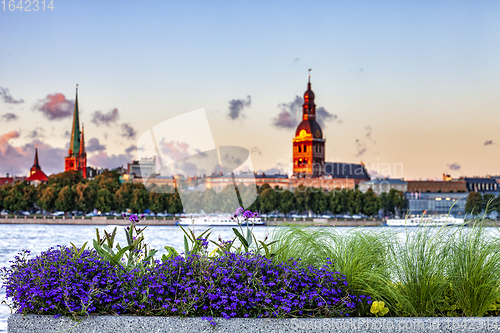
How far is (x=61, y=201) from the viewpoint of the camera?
79.6m

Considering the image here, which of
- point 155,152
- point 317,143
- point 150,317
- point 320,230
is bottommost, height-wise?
point 150,317

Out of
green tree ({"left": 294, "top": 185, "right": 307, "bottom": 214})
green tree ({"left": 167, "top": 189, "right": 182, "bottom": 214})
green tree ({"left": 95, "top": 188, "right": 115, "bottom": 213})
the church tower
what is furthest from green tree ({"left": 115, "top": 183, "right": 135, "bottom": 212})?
the church tower

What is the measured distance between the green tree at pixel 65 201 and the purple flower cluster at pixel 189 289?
256 feet

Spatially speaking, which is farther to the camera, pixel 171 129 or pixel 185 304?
pixel 171 129

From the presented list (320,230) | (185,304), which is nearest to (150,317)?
(185,304)

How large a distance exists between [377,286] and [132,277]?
8.61 feet

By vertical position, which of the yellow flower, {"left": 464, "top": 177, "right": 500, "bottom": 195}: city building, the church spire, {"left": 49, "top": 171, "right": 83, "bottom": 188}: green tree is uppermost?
the church spire

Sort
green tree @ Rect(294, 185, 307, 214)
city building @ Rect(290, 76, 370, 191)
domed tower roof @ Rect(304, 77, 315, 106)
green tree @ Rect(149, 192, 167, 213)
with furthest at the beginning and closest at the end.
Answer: domed tower roof @ Rect(304, 77, 315, 106), city building @ Rect(290, 76, 370, 191), green tree @ Rect(294, 185, 307, 214), green tree @ Rect(149, 192, 167, 213)

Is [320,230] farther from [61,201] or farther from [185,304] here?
[61,201]

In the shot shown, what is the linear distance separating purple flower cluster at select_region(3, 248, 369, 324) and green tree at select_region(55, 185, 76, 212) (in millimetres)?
78063

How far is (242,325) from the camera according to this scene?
17.5ft

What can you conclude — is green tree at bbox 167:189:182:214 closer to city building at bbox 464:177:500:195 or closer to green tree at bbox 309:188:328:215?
green tree at bbox 309:188:328:215

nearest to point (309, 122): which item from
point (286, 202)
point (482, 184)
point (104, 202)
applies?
point (482, 184)

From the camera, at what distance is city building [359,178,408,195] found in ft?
488
